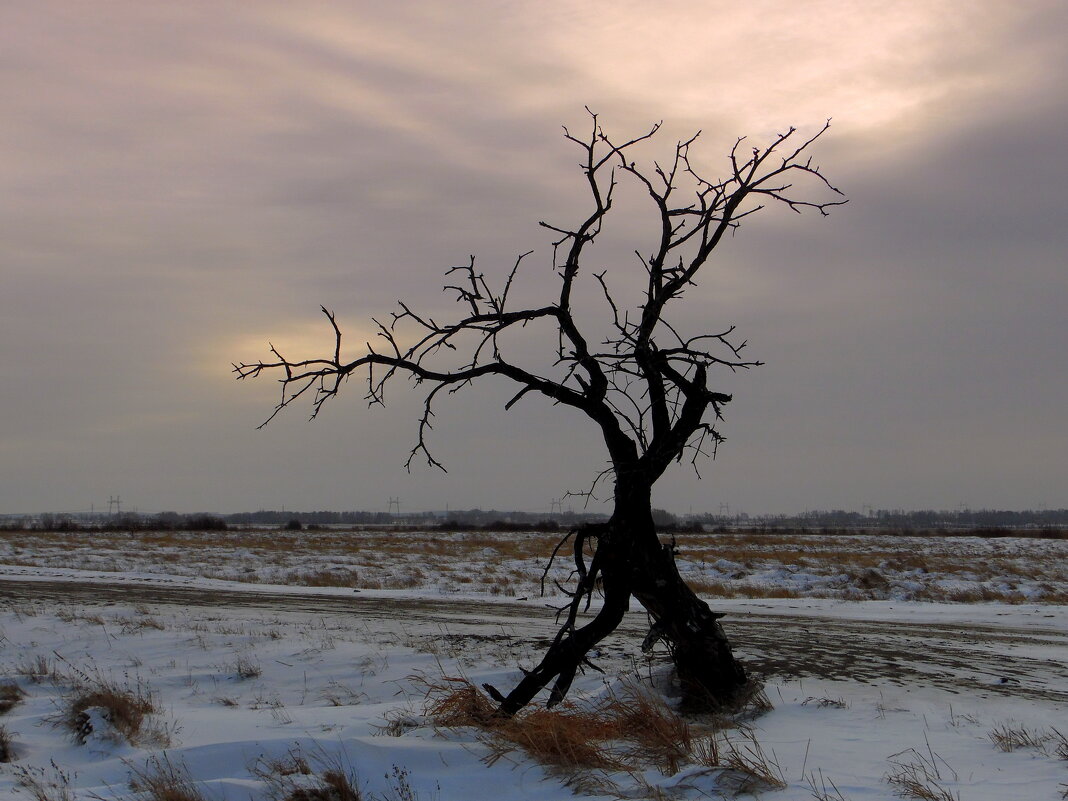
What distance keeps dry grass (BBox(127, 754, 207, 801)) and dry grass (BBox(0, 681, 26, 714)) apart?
3.79 metres

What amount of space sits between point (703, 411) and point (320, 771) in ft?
13.9

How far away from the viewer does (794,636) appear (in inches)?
519

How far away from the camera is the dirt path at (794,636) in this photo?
9.62 metres

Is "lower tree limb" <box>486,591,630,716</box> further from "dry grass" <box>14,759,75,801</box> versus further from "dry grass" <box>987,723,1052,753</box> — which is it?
"dry grass" <box>14,759,75,801</box>

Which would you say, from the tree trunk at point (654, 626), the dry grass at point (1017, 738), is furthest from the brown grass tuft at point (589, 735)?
the dry grass at point (1017, 738)

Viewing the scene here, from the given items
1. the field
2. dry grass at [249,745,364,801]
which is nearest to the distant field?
the field

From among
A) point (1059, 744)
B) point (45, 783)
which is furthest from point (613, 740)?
point (45, 783)

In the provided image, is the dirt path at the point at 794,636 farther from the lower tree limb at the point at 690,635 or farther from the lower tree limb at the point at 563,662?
the lower tree limb at the point at 563,662

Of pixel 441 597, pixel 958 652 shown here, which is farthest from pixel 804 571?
pixel 958 652

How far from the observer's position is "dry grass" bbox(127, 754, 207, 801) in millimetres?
5453

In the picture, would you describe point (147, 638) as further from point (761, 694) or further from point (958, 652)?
point (958, 652)

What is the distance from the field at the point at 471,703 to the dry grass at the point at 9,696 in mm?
39

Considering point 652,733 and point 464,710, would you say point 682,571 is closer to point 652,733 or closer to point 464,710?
point 464,710

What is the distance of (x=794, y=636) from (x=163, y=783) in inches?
393
